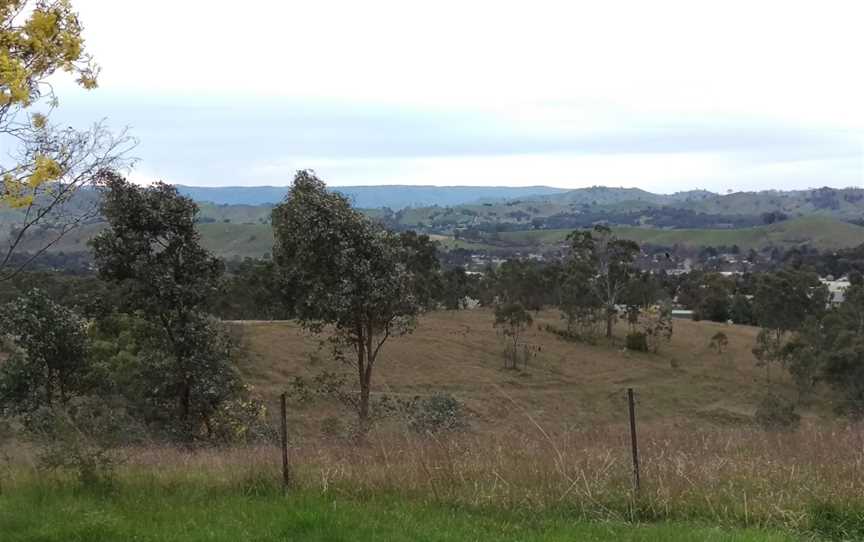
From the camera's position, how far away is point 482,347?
155 ft

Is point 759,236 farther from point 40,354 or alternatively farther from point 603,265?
point 40,354

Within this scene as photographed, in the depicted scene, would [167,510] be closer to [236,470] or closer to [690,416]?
[236,470]

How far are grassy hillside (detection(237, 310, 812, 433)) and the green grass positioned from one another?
21239 mm

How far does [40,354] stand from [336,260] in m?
7.03

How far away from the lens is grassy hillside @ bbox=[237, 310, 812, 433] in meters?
34.6

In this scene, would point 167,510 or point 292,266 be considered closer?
point 167,510

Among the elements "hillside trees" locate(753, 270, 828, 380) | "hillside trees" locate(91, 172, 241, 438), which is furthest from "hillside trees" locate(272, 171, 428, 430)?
"hillside trees" locate(753, 270, 828, 380)

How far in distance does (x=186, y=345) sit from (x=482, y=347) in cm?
3325

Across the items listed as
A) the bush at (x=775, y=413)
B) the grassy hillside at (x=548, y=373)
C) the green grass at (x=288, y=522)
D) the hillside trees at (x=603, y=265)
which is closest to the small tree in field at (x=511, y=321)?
the grassy hillside at (x=548, y=373)

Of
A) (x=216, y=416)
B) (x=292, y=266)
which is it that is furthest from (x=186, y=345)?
(x=292, y=266)

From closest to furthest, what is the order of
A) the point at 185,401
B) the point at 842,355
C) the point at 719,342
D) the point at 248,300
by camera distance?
1. the point at 185,401
2. the point at 842,355
3. the point at 719,342
4. the point at 248,300

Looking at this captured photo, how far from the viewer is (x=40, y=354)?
17.0 meters

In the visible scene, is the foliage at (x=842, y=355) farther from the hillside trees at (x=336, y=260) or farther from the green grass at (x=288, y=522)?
the green grass at (x=288, y=522)

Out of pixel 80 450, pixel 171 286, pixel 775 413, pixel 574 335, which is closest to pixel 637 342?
pixel 574 335
